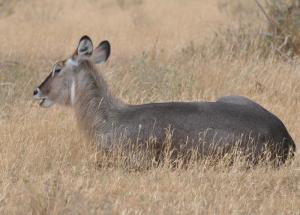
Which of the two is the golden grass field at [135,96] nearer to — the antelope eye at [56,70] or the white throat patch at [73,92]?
the white throat patch at [73,92]

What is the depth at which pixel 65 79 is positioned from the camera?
355 inches

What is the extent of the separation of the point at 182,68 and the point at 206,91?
1.12 metres

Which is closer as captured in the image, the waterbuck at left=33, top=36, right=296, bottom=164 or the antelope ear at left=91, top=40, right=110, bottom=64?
the waterbuck at left=33, top=36, right=296, bottom=164

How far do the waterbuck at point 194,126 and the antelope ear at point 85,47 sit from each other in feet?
→ 1.26

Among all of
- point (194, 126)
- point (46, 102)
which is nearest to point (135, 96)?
point (46, 102)

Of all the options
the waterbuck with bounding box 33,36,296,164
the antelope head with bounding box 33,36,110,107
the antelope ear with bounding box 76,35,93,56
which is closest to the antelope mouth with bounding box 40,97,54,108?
the antelope head with bounding box 33,36,110,107

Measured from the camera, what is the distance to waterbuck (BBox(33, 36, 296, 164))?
807 centimetres

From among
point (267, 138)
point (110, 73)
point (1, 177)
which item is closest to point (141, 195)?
point (1, 177)

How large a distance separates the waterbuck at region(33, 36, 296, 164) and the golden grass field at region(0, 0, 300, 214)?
21 cm

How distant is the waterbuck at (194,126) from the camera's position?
8.07 meters

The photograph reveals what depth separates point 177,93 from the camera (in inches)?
434

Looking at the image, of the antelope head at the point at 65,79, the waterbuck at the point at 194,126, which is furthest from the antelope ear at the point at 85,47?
the waterbuck at the point at 194,126

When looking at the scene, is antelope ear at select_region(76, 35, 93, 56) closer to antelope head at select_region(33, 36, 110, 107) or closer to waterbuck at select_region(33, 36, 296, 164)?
antelope head at select_region(33, 36, 110, 107)

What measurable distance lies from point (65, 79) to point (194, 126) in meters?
1.56
